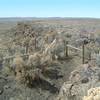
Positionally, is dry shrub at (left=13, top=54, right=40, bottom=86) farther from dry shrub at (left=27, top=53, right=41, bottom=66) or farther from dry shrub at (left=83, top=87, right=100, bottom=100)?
dry shrub at (left=83, top=87, right=100, bottom=100)

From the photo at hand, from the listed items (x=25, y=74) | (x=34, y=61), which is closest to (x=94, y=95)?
(x=25, y=74)

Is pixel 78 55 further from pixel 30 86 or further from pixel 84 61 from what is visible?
pixel 30 86

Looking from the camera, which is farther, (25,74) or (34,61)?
(34,61)

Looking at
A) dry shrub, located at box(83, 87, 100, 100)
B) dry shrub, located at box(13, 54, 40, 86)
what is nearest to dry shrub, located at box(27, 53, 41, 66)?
dry shrub, located at box(13, 54, 40, 86)

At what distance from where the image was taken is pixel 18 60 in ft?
51.3

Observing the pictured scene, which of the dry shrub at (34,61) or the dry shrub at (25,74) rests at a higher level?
the dry shrub at (34,61)

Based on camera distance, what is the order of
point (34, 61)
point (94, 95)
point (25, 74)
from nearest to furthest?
point (94, 95) → point (25, 74) → point (34, 61)

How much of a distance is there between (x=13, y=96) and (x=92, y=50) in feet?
29.8

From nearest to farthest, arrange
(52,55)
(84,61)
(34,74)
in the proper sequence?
(34,74), (84,61), (52,55)

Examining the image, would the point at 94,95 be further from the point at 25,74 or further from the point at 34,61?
the point at 34,61

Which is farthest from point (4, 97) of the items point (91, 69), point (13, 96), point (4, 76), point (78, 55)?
point (78, 55)

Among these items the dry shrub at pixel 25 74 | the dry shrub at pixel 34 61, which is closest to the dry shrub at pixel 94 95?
the dry shrub at pixel 25 74

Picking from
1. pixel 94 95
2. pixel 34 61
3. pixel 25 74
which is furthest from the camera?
pixel 34 61

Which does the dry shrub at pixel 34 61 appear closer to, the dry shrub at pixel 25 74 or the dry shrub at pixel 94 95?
the dry shrub at pixel 25 74
